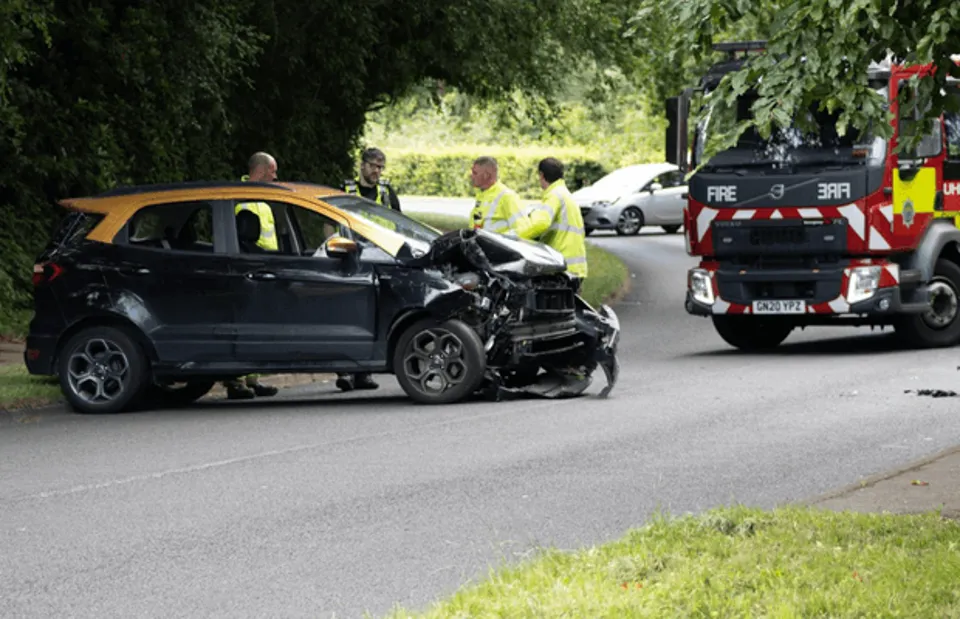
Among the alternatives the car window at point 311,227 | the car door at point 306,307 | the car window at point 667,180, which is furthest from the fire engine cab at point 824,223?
the car window at point 667,180

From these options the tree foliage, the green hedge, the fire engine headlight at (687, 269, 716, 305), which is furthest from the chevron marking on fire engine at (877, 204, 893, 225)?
the green hedge

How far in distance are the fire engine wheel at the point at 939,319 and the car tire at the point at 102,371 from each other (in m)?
8.00

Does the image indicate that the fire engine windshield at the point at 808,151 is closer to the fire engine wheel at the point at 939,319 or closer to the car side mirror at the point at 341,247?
the fire engine wheel at the point at 939,319

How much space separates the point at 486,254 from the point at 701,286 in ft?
16.1

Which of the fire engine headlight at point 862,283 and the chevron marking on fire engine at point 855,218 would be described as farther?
the fire engine headlight at point 862,283

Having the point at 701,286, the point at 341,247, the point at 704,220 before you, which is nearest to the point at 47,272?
the point at 341,247

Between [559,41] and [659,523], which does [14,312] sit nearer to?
[559,41]

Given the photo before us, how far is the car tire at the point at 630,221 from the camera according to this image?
4616 cm

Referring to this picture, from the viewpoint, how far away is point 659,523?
813 centimetres

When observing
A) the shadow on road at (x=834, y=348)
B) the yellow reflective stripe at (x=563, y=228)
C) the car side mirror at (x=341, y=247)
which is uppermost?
the yellow reflective stripe at (x=563, y=228)

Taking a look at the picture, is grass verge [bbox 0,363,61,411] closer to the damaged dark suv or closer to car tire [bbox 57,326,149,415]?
the damaged dark suv

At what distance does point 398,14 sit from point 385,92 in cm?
304

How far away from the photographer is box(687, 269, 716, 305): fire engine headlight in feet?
61.1

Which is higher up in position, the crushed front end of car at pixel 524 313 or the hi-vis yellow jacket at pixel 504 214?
the hi-vis yellow jacket at pixel 504 214
